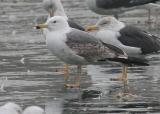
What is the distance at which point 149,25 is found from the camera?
21469 millimetres

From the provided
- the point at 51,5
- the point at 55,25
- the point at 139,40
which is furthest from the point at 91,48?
the point at 51,5

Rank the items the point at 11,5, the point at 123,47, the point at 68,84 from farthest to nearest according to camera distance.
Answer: the point at 11,5 < the point at 123,47 < the point at 68,84

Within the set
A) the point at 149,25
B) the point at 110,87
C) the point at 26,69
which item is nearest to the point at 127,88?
the point at 110,87

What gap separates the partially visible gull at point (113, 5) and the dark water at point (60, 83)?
7.80ft

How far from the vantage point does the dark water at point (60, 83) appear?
10891 millimetres

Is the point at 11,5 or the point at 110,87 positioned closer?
the point at 110,87

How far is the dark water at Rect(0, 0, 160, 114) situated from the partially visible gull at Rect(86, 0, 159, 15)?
238 cm

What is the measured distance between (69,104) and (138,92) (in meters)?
1.37

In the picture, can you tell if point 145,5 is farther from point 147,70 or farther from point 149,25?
point 147,70

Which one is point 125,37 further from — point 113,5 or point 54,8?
point 113,5

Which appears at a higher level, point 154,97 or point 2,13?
point 154,97

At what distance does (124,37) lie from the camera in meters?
13.9

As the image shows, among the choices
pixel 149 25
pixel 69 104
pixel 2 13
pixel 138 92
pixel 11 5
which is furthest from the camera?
pixel 11 5

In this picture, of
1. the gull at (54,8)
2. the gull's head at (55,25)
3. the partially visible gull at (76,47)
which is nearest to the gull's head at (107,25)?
the partially visible gull at (76,47)
